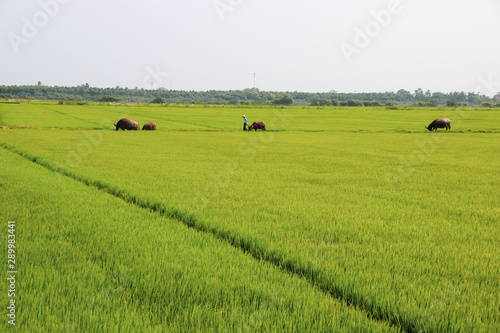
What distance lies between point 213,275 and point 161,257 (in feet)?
2.98

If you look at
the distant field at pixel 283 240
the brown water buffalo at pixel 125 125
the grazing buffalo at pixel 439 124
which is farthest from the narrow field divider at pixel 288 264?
the grazing buffalo at pixel 439 124

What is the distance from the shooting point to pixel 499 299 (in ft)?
12.1

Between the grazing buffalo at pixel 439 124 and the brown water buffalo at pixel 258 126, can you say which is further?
the grazing buffalo at pixel 439 124

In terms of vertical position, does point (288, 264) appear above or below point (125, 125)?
above

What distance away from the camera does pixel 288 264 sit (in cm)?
474

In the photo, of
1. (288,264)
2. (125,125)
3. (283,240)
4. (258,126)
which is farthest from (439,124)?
(288,264)

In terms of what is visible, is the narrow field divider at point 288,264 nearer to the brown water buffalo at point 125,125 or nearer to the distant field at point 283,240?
the distant field at point 283,240

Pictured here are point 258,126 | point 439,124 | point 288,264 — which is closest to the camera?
point 288,264

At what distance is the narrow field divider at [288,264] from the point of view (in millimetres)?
3416

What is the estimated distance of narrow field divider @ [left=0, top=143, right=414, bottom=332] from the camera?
3.42 metres

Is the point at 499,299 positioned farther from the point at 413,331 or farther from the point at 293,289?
the point at 293,289

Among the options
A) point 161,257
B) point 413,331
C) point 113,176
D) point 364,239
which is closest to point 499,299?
point 413,331

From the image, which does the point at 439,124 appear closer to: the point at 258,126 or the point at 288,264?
the point at 258,126

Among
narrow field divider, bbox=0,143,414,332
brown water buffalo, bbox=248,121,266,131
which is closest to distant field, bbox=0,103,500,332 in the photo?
narrow field divider, bbox=0,143,414,332
